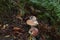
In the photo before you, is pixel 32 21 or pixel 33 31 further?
pixel 32 21

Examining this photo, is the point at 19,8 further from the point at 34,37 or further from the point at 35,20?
the point at 34,37

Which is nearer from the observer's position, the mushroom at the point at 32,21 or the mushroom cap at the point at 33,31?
the mushroom cap at the point at 33,31

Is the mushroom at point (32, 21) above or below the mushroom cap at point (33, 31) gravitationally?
above

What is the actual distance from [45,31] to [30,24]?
0.20 m

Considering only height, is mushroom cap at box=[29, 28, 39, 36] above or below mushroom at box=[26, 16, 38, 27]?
below

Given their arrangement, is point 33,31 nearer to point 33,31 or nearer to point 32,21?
point 33,31

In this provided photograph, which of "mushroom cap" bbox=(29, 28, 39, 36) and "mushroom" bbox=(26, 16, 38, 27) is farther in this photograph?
"mushroom" bbox=(26, 16, 38, 27)

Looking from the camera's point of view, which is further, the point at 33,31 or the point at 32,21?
the point at 32,21

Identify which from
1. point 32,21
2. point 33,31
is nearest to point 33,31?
point 33,31

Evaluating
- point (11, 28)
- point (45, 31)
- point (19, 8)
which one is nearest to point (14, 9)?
point (19, 8)

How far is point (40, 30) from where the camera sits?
8.63 ft

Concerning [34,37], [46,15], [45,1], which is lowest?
[34,37]

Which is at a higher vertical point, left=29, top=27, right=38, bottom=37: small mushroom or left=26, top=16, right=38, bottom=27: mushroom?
left=26, top=16, right=38, bottom=27: mushroom

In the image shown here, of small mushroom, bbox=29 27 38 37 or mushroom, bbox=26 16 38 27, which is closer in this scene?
small mushroom, bbox=29 27 38 37
